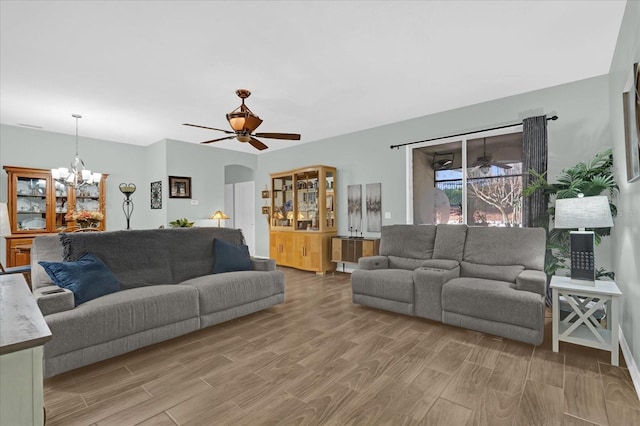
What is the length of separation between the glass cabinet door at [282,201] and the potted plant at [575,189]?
14.7 ft

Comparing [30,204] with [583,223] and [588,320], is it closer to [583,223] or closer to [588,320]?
[583,223]

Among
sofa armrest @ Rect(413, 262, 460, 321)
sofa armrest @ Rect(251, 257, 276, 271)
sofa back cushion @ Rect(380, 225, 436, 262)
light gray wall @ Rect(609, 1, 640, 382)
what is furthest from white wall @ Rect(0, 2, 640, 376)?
sofa armrest @ Rect(251, 257, 276, 271)

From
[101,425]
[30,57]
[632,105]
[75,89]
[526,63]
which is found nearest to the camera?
[101,425]

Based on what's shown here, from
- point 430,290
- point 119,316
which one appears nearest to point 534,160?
point 430,290

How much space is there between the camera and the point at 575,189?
10.9 feet

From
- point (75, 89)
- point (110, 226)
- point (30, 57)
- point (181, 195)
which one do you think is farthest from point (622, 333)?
point (110, 226)

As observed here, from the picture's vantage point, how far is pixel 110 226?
665 cm

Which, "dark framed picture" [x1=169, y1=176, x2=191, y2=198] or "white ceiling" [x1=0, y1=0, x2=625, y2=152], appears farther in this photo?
"dark framed picture" [x1=169, y1=176, x2=191, y2=198]

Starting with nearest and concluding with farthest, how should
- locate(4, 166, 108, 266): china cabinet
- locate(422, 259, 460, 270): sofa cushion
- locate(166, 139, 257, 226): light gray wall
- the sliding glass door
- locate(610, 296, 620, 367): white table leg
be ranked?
locate(610, 296, 620, 367): white table leg < locate(422, 259, 460, 270): sofa cushion < the sliding glass door < locate(4, 166, 108, 266): china cabinet < locate(166, 139, 257, 226): light gray wall

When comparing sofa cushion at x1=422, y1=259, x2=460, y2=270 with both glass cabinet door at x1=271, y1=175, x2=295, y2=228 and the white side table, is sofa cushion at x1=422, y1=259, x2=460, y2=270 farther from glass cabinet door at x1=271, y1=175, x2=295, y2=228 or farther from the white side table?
glass cabinet door at x1=271, y1=175, x2=295, y2=228

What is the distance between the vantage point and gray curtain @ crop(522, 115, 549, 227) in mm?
3949

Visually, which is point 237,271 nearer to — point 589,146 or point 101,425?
point 101,425

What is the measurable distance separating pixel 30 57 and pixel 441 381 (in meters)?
4.89

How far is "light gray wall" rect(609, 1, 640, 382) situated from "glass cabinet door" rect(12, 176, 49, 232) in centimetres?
815
